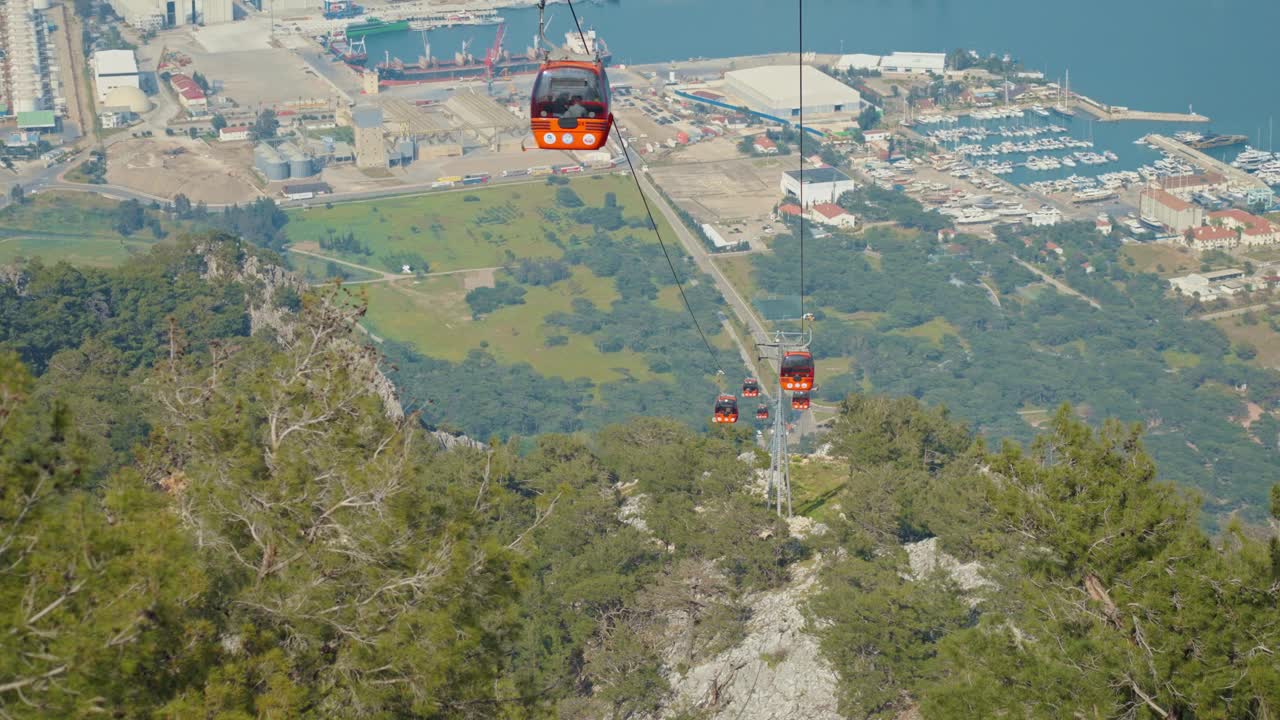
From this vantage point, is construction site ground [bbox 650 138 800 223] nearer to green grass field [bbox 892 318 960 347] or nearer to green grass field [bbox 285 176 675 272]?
green grass field [bbox 285 176 675 272]

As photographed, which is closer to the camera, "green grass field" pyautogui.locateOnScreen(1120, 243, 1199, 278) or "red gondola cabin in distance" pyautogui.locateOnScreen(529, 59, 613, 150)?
"red gondola cabin in distance" pyautogui.locateOnScreen(529, 59, 613, 150)

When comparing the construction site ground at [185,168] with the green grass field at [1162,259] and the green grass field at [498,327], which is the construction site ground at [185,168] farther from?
the green grass field at [1162,259]

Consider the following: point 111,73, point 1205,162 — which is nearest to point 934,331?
point 1205,162

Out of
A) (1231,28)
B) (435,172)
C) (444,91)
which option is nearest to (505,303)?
(435,172)

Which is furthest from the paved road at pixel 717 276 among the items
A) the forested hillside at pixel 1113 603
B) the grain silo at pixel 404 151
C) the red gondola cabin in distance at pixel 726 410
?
the forested hillside at pixel 1113 603

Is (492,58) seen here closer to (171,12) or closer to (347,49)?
(347,49)

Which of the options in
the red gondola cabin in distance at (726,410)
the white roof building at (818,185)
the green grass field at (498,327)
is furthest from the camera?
the white roof building at (818,185)

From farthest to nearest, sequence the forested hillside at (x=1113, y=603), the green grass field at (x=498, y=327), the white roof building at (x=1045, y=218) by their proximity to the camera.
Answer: the white roof building at (x=1045, y=218) < the green grass field at (x=498, y=327) < the forested hillside at (x=1113, y=603)

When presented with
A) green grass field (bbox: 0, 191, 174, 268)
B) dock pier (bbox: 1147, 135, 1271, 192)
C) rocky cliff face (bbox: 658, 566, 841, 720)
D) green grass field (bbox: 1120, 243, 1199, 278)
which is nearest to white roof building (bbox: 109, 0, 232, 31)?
green grass field (bbox: 0, 191, 174, 268)
